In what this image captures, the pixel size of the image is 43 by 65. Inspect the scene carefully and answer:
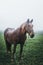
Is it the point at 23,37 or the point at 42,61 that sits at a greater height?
the point at 23,37

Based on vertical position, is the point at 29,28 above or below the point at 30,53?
above

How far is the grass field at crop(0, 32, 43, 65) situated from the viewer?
2.49 meters

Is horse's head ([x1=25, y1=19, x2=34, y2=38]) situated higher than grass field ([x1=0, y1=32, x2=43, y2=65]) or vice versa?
horse's head ([x1=25, y1=19, x2=34, y2=38])

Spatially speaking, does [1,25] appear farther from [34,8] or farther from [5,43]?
[34,8]

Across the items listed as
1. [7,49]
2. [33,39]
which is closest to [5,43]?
[7,49]

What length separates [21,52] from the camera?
2.49m

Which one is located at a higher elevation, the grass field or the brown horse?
the brown horse

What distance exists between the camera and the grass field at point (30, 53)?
8.16 feet

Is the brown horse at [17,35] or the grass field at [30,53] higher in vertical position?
the brown horse at [17,35]

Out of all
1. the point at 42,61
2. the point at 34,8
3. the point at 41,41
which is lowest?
the point at 42,61

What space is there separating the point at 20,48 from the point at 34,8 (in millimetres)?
361

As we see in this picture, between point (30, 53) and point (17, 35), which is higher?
point (17, 35)

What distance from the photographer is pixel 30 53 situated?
2502 millimetres

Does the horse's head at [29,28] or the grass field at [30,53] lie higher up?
the horse's head at [29,28]
